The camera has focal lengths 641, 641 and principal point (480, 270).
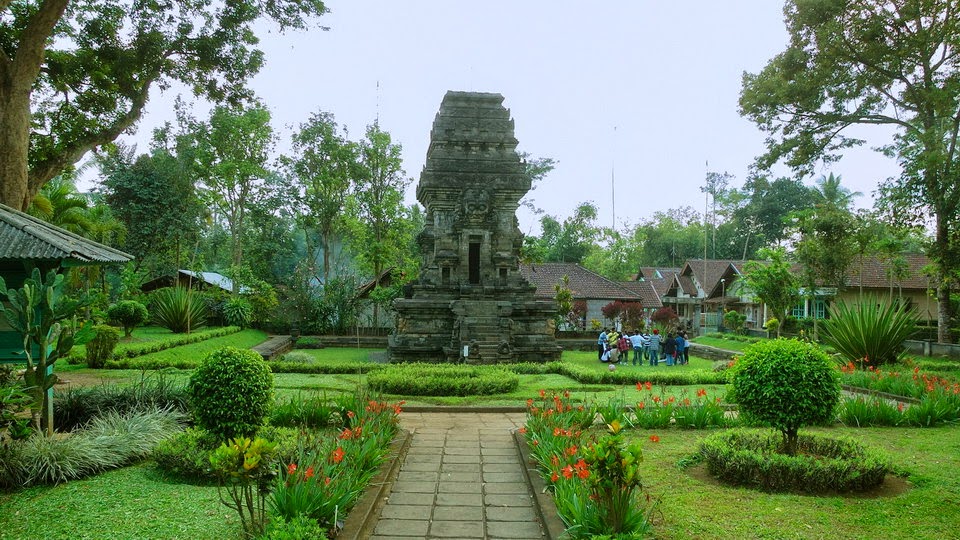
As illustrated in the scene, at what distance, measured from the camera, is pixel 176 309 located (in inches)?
926

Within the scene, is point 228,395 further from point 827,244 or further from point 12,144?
point 827,244

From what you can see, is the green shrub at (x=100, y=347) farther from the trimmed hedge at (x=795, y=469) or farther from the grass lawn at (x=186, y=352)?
the trimmed hedge at (x=795, y=469)

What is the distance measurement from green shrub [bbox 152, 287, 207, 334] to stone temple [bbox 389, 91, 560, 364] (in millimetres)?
7945

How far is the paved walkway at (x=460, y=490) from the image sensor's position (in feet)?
16.7

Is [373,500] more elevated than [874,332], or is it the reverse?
[874,332]

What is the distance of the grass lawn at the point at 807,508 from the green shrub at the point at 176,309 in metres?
20.8

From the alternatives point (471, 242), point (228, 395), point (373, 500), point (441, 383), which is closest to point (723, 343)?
point (471, 242)

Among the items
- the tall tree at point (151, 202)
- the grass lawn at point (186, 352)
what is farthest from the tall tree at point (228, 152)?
the grass lawn at point (186, 352)

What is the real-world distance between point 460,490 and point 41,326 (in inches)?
190

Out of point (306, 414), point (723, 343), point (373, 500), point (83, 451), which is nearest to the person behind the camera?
point (373, 500)

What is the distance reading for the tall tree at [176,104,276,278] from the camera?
3228cm

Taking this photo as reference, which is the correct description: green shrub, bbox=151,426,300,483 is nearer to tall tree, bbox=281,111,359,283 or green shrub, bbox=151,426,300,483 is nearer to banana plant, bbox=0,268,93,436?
banana plant, bbox=0,268,93,436

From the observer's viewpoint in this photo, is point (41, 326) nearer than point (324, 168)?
Yes

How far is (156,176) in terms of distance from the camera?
32125 millimetres
